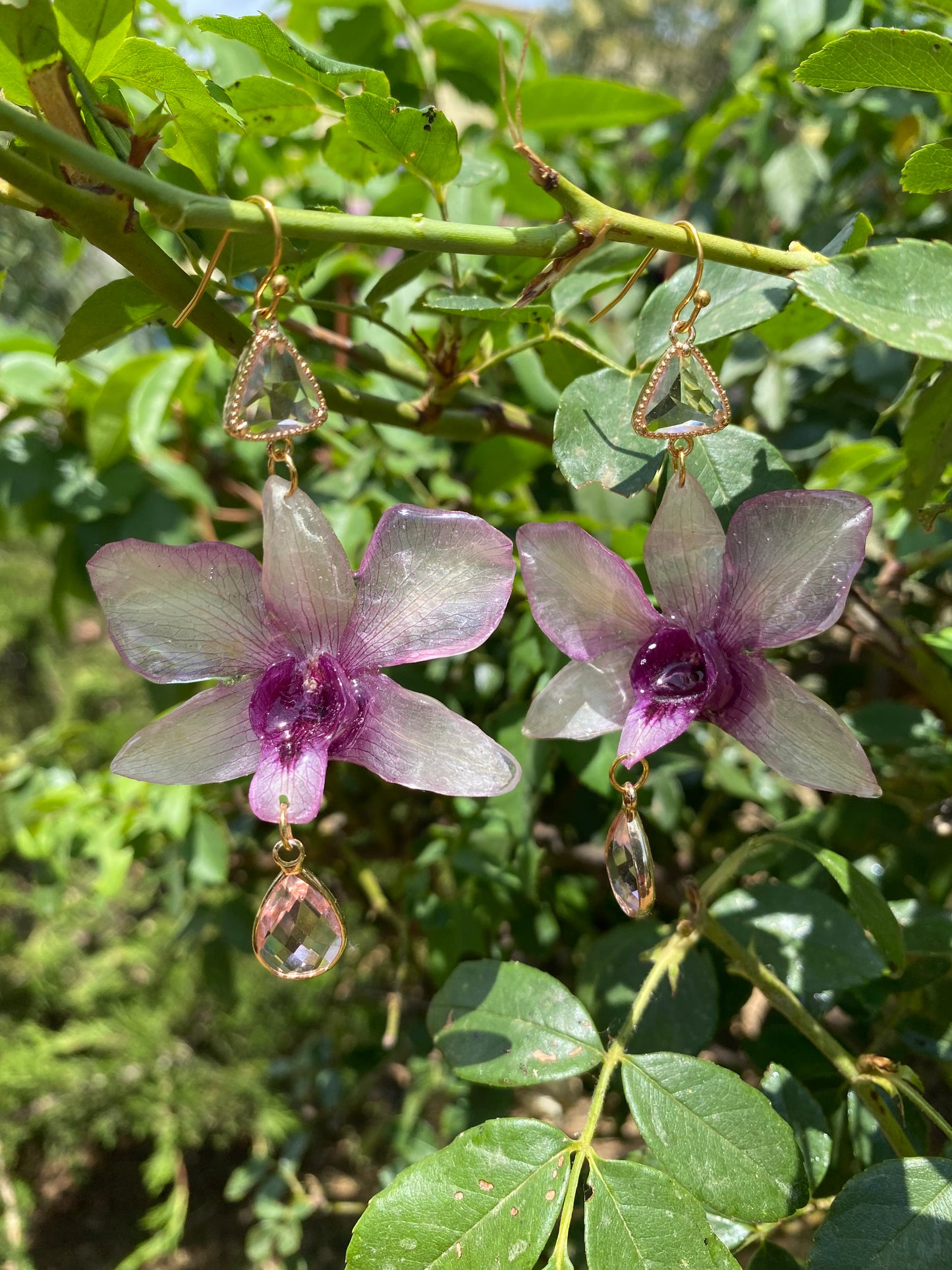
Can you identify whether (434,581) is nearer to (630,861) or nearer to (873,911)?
(630,861)

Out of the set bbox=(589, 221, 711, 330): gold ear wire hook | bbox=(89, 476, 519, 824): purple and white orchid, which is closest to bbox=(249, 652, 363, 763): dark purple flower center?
bbox=(89, 476, 519, 824): purple and white orchid

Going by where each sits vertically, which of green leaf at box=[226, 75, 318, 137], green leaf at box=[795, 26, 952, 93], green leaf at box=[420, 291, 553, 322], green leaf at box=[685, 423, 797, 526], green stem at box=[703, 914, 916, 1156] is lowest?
green stem at box=[703, 914, 916, 1156]

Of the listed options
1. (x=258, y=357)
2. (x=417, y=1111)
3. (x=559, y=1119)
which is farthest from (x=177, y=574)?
(x=559, y=1119)

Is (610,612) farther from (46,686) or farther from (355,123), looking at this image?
(46,686)

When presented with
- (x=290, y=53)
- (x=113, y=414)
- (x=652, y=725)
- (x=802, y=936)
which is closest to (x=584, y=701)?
(x=652, y=725)

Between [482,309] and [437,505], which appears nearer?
[482,309]

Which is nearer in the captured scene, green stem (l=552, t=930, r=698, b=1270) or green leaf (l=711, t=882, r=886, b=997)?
green stem (l=552, t=930, r=698, b=1270)

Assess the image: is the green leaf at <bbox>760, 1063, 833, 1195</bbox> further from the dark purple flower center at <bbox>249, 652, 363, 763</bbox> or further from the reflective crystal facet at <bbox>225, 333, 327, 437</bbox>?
the reflective crystal facet at <bbox>225, 333, 327, 437</bbox>

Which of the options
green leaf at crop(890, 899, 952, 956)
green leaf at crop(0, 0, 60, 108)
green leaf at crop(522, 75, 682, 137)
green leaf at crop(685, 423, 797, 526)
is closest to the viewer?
green leaf at crop(0, 0, 60, 108)
